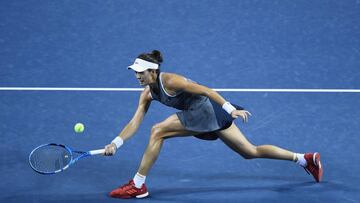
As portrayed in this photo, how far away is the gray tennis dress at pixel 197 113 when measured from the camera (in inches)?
331

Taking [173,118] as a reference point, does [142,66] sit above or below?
above

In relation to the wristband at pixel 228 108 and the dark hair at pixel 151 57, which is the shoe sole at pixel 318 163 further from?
the dark hair at pixel 151 57

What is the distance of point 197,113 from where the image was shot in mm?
8430

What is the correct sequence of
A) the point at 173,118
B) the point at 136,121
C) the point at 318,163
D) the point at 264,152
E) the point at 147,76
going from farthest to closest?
the point at 318,163 < the point at 264,152 < the point at 136,121 < the point at 173,118 < the point at 147,76

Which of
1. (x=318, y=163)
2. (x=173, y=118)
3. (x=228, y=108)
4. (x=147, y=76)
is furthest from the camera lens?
(x=318, y=163)

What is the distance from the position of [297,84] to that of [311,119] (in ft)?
3.10

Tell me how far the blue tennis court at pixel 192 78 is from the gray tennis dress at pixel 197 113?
0.76 metres

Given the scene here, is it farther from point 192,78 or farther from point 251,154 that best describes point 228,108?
point 192,78

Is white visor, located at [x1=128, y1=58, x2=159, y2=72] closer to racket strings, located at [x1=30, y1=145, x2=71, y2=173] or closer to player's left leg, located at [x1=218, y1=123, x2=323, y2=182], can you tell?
player's left leg, located at [x1=218, y1=123, x2=323, y2=182]

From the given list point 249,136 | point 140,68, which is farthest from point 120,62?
point 140,68

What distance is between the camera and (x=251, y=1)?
12859mm

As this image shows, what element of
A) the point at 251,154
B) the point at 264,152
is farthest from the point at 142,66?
the point at 264,152

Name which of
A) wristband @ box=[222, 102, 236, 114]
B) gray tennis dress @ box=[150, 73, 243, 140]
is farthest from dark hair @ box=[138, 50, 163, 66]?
wristband @ box=[222, 102, 236, 114]

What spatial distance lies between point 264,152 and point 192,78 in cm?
274
